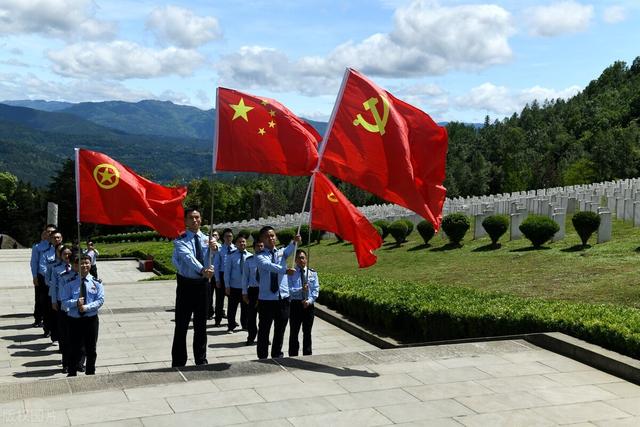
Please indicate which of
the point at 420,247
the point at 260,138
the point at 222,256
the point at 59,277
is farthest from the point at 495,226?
the point at 59,277

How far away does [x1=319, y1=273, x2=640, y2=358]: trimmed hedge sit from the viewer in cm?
859

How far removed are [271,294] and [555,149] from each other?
290 feet

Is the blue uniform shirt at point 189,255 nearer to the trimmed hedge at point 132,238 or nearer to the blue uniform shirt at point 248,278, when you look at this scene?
the blue uniform shirt at point 248,278

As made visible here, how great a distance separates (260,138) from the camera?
8.43 metres

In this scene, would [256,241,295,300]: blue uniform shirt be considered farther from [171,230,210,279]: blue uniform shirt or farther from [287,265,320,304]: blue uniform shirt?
[171,230,210,279]: blue uniform shirt

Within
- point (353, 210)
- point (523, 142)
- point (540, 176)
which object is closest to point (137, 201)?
point (353, 210)

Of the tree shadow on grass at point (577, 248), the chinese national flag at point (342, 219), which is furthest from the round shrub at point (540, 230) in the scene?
the chinese national flag at point (342, 219)

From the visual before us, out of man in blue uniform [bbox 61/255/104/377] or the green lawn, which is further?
the green lawn

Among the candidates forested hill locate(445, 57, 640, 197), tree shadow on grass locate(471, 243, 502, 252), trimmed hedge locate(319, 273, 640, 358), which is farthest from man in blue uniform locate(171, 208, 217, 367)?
forested hill locate(445, 57, 640, 197)

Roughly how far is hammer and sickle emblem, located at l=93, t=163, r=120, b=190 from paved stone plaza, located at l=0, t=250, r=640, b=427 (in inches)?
102

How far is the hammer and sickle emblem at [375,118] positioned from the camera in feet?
26.3

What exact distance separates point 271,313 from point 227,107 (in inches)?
105

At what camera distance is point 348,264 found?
894 inches

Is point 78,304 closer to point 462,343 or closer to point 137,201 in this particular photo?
point 137,201
